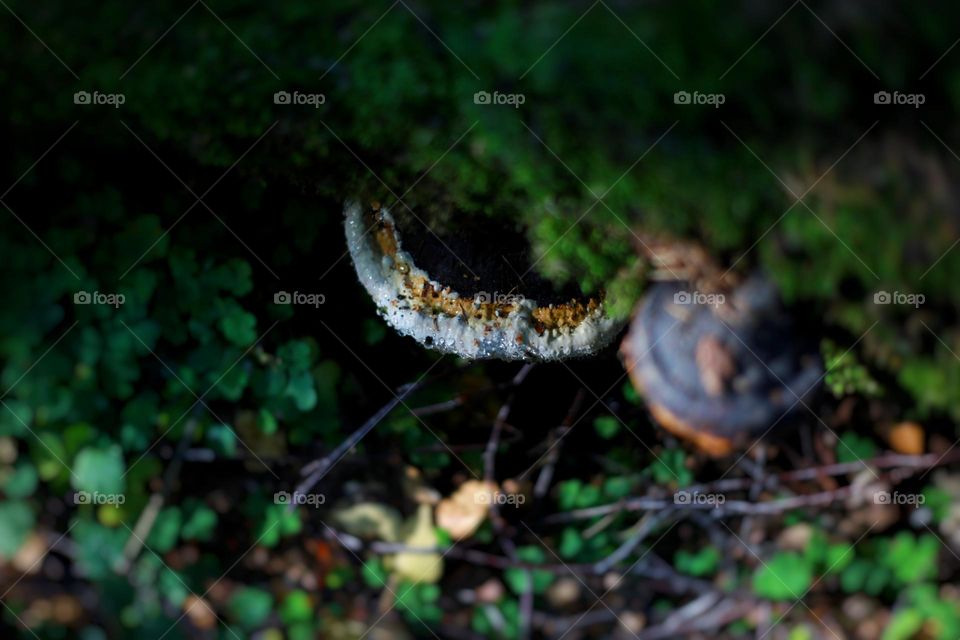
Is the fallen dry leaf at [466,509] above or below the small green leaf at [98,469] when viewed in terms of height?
below

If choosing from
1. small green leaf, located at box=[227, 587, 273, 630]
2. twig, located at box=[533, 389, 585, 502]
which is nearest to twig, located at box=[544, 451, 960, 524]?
twig, located at box=[533, 389, 585, 502]

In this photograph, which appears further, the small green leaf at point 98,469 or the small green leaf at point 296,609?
the small green leaf at point 296,609

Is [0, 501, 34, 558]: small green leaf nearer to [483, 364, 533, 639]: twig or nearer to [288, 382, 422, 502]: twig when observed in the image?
[288, 382, 422, 502]: twig

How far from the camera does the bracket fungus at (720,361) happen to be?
2.00 metres

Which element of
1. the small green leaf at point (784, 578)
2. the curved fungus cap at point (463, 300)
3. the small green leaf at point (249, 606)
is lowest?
the small green leaf at point (784, 578)

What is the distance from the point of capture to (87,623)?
7.97 feet

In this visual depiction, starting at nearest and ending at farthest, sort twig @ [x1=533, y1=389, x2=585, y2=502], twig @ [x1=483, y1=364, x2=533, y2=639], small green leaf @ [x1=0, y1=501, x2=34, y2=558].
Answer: small green leaf @ [x1=0, y1=501, x2=34, y2=558] → twig @ [x1=483, y1=364, x2=533, y2=639] → twig @ [x1=533, y1=389, x2=585, y2=502]

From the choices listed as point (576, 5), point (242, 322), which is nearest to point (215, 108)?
point (242, 322)

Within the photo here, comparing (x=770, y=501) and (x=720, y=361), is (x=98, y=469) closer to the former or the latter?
(x=720, y=361)

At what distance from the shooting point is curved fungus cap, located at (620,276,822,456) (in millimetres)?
2012

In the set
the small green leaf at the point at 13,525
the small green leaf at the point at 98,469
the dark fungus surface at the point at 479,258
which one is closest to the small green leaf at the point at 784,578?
the dark fungus surface at the point at 479,258

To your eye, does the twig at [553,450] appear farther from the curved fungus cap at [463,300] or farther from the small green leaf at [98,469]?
the small green leaf at [98,469]

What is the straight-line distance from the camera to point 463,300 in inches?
102

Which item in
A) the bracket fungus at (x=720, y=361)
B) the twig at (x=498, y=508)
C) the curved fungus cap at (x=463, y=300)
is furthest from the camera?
the twig at (x=498, y=508)
